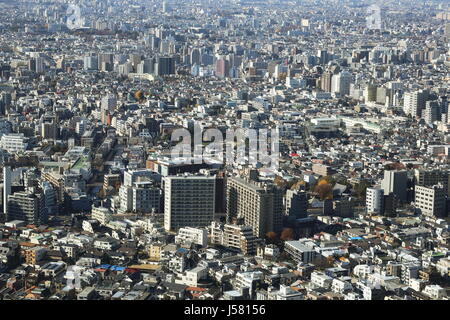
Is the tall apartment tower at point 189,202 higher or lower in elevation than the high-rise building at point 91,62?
lower

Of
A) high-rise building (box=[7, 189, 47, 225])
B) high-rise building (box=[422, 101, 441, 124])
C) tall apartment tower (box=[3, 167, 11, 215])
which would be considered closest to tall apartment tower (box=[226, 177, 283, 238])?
high-rise building (box=[7, 189, 47, 225])

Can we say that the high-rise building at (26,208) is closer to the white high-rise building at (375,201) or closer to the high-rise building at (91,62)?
the white high-rise building at (375,201)

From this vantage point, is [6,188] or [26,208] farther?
[6,188]

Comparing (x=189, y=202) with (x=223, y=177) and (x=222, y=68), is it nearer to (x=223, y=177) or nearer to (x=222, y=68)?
(x=223, y=177)

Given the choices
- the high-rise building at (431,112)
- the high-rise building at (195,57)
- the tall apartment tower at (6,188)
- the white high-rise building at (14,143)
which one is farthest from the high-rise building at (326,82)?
the tall apartment tower at (6,188)

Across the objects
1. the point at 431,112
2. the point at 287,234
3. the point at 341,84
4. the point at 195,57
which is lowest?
the point at 287,234

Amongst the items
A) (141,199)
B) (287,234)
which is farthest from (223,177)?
(287,234)

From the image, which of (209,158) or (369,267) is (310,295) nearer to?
(369,267)
